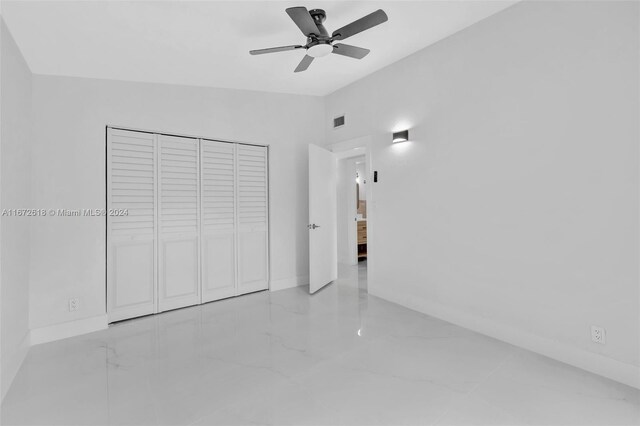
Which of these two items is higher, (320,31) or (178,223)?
(320,31)

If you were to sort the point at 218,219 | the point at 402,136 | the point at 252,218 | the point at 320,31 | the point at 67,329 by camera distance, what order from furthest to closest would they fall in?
1. the point at 252,218
2. the point at 218,219
3. the point at 402,136
4. the point at 67,329
5. the point at 320,31

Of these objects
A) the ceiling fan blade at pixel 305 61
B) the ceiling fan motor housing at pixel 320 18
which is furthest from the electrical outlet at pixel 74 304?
the ceiling fan motor housing at pixel 320 18

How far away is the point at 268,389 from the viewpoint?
206cm

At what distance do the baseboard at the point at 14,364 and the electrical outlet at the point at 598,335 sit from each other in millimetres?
3993

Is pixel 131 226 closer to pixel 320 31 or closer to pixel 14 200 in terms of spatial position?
pixel 14 200

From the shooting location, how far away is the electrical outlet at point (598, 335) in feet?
7.33

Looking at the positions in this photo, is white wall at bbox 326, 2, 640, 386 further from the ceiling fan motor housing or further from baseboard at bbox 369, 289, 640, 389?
the ceiling fan motor housing

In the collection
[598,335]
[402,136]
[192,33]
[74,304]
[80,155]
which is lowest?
[598,335]

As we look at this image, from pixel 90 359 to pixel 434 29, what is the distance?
4167 mm

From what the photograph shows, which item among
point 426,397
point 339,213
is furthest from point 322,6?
point 339,213

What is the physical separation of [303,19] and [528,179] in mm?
2170

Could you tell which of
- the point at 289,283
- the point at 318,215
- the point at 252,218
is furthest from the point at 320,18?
the point at 289,283

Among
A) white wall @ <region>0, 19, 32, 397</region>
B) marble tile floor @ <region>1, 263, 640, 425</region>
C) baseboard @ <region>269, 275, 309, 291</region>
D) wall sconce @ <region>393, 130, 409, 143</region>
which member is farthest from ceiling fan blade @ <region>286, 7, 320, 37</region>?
baseboard @ <region>269, 275, 309, 291</region>

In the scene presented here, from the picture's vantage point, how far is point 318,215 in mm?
4395
